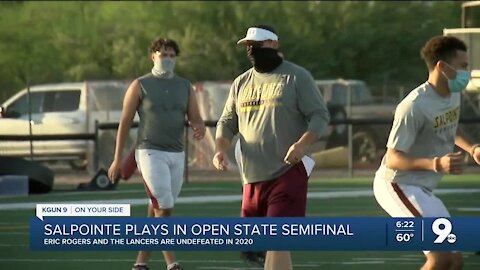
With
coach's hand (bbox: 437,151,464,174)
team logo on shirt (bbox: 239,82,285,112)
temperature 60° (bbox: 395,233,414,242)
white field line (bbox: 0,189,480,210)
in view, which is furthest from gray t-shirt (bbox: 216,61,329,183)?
white field line (bbox: 0,189,480,210)

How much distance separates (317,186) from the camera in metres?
27.0

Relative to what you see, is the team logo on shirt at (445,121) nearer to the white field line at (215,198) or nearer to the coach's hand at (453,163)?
the coach's hand at (453,163)

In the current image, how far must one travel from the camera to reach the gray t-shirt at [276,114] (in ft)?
38.1

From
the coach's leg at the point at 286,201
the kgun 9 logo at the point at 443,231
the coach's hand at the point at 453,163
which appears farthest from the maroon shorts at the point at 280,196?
the coach's hand at the point at 453,163

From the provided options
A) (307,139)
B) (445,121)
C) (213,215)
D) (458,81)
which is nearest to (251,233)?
(307,139)

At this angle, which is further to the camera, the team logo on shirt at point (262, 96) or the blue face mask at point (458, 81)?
the team logo on shirt at point (262, 96)

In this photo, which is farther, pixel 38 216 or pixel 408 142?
pixel 38 216

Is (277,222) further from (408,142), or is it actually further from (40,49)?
(40,49)

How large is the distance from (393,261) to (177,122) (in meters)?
2.84

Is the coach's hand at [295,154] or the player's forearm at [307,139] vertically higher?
the player's forearm at [307,139]

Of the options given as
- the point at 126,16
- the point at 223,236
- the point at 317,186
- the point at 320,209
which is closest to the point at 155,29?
the point at 126,16

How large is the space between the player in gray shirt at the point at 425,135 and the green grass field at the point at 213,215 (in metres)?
4.15

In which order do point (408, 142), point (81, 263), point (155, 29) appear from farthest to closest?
point (155, 29) → point (81, 263) → point (408, 142)

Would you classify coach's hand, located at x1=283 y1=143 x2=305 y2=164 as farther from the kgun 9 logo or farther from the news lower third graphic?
the kgun 9 logo
